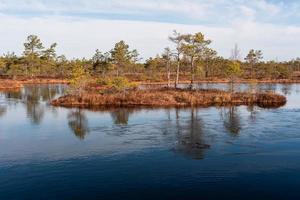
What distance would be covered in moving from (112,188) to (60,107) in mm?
31722

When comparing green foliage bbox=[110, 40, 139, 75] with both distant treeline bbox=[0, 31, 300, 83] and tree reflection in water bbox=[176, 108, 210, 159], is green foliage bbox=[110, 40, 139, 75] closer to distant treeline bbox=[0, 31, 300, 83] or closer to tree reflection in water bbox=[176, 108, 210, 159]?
distant treeline bbox=[0, 31, 300, 83]

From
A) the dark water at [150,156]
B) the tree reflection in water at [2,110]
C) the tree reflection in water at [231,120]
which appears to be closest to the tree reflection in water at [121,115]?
the dark water at [150,156]

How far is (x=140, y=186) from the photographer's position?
18953mm

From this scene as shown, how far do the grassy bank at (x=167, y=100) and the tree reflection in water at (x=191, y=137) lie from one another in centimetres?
1033

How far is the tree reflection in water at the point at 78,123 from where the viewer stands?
Answer: 32312 millimetres

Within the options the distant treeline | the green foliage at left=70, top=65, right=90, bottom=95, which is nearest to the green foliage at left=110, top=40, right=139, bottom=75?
the distant treeline

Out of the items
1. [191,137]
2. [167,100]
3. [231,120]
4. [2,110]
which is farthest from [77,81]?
[191,137]

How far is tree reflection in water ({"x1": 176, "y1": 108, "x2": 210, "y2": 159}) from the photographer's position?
25875 millimetres

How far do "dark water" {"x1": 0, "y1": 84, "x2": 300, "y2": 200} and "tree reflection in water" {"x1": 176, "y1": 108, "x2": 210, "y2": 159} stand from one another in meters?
0.07

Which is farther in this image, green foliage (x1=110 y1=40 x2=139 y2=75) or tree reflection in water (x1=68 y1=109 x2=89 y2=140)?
green foliage (x1=110 y1=40 x2=139 y2=75)

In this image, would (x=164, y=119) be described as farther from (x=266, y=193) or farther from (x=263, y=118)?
(x=266, y=193)

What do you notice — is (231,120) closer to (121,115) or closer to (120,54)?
(121,115)

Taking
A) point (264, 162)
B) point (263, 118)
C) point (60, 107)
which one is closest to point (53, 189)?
point (264, 162)

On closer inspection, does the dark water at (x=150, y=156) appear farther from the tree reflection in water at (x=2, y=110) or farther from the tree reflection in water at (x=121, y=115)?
the tree reflection in water at (x=2, y=110)
